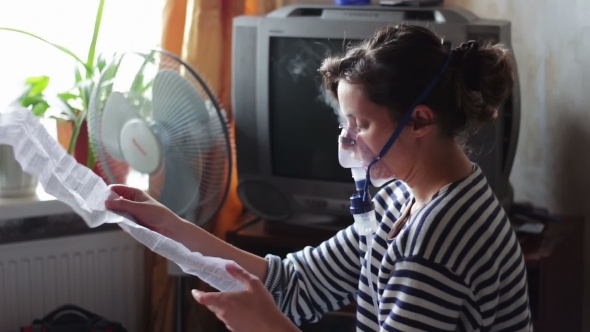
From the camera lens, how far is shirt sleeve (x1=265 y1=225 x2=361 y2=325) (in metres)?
1.41

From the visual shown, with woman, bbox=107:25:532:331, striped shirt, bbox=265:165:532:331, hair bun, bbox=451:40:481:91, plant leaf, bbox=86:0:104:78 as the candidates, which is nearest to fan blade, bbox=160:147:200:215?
plant leaf, bbox=86:0:104:78

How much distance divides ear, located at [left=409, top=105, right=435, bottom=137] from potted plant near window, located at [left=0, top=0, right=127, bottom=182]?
3.85 ft

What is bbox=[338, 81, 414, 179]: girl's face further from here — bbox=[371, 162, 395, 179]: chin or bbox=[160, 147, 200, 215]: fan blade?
bbox=[160, 147, 200, 215]: fan blade

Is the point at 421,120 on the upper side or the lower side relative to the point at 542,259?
upper

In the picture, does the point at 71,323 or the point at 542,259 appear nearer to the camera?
the point at 542,259

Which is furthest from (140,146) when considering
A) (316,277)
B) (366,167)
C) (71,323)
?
(366,167)

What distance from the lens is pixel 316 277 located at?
56.5 inches

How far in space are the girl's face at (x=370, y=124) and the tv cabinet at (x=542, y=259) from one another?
2.40 ft

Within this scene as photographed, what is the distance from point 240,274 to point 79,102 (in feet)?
4.10

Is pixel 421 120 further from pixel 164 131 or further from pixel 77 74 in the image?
pixel 77 74

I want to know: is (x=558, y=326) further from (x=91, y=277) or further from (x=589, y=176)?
(x=91, y=277)

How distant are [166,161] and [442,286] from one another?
954mm

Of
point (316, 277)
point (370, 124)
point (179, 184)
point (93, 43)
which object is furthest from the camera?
point (93, 43)

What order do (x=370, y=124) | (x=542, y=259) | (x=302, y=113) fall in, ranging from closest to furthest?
1. (x=370, y=124)
2. (x=542, y=259)
3. (x=302, y=113)
